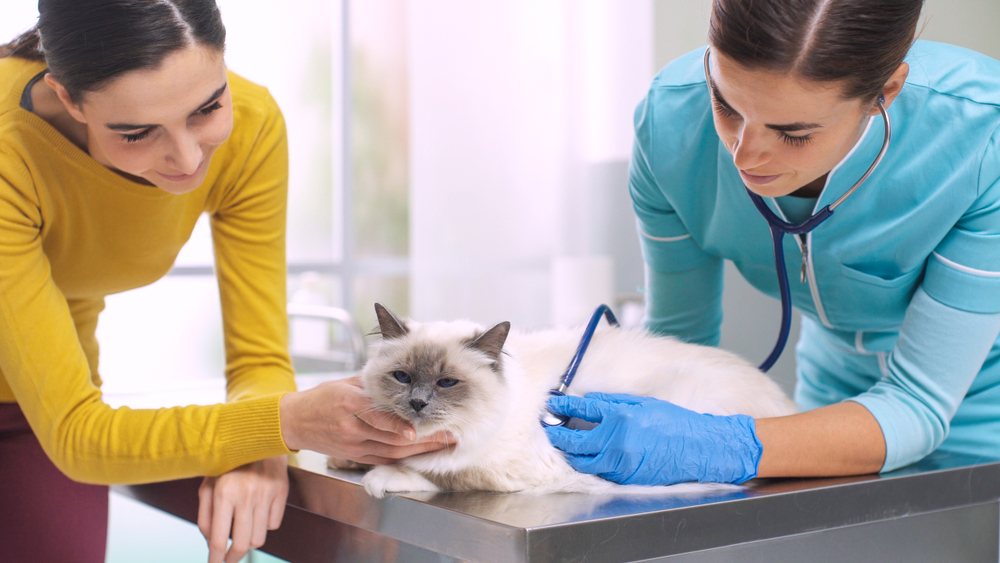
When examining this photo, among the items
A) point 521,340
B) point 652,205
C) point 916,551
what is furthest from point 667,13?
point 916,551

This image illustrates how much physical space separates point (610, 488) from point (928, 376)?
51 cm

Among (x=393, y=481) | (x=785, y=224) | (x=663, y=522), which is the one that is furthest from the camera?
(x=785, y=224)

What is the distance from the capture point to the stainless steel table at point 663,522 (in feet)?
2.59

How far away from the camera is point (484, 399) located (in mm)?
978

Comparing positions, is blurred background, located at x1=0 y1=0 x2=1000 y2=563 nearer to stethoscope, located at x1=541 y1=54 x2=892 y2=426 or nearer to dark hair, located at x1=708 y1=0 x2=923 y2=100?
stethoscope, located at x1=541 y1=54 x2=892 y2=426

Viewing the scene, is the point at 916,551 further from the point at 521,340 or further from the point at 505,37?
the point at 505,37

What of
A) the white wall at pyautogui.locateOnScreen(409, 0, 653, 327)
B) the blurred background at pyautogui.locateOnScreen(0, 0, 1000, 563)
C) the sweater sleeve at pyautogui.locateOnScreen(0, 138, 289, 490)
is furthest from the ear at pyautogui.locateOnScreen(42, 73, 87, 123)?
the white wall at pyautogui.locateOnScreen(409, 0, 653, 327)

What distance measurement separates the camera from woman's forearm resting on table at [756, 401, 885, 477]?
98 centimetres

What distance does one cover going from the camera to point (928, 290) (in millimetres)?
1080

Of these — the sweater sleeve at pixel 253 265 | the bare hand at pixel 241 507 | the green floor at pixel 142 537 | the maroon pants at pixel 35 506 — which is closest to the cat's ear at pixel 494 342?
the bare hand at pixel 241 507

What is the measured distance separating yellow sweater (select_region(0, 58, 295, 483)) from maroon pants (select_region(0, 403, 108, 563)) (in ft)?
0.41

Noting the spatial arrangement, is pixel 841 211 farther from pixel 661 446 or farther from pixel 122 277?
pixel 122 277

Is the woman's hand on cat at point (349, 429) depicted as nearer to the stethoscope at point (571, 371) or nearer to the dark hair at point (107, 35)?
the stethoscope at point (571, 371)

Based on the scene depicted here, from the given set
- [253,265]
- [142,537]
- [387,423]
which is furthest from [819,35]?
[142,537]
